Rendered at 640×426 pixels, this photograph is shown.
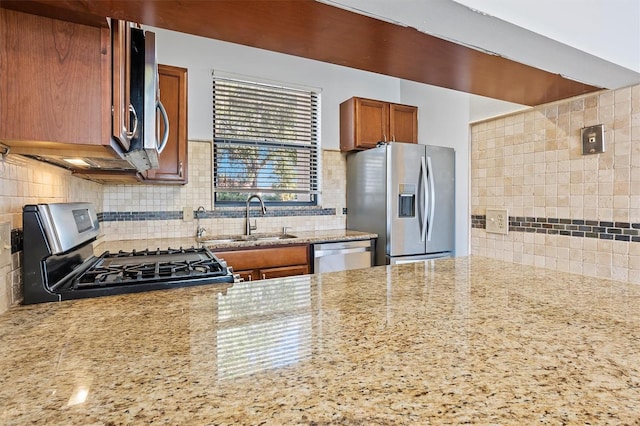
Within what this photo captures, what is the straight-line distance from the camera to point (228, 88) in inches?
127

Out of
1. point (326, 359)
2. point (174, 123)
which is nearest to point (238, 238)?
point (174, 123)

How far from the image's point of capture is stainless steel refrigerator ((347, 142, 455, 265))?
3066 millimetres

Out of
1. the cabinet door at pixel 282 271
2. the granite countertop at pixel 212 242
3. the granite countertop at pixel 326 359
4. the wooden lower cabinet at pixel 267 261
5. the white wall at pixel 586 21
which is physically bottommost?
the cabinet door at pixel 282 271

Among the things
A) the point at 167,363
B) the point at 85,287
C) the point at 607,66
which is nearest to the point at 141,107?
the point at 85,287

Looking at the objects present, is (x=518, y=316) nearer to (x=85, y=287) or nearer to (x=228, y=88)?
(x=85, y=287)

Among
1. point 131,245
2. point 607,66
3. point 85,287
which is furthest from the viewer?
point 131,245

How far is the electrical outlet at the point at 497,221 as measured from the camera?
7.11 feet

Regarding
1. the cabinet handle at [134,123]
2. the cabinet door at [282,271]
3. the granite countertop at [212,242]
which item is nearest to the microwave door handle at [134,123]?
the cabinet handle at [134,123]

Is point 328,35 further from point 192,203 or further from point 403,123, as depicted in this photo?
point 403,123

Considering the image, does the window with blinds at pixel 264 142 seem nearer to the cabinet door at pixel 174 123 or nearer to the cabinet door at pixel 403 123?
the cabinet door at pixel 174 123

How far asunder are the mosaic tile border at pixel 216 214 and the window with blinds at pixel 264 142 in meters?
0.11

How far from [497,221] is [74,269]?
2.32 metres

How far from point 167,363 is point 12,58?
2.74ft

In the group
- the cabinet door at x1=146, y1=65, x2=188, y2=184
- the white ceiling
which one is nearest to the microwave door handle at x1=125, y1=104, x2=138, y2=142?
the white ceiling
